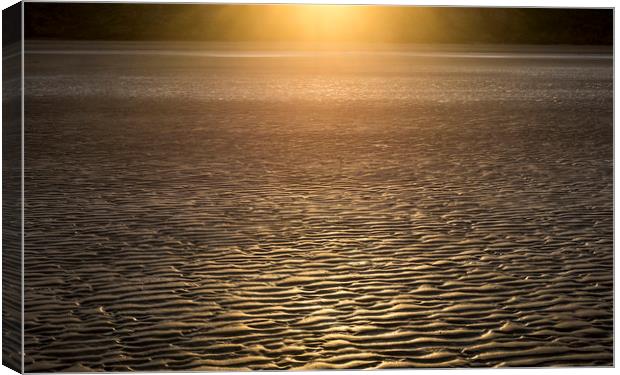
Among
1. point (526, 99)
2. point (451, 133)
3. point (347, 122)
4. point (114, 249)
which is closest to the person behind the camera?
point (114, 249)

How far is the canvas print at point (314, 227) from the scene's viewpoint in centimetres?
523

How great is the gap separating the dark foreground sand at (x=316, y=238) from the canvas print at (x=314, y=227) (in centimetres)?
2

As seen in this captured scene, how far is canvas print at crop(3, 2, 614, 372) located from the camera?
17.1ft

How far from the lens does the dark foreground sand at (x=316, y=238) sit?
5.23m

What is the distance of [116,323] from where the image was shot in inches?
211

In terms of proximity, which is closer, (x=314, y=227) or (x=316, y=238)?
(x=316, y=238)

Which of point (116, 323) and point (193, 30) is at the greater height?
point (193, 30)

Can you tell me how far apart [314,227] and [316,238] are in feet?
0.83

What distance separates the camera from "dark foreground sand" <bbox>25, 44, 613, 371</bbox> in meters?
5.23

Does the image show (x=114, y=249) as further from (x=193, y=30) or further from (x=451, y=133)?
(x=451, y=133)

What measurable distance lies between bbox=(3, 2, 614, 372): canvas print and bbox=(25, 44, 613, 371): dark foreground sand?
0.02 m

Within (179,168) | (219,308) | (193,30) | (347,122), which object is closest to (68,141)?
(179,168)

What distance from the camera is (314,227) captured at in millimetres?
7418

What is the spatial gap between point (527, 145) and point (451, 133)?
1.10 metres
